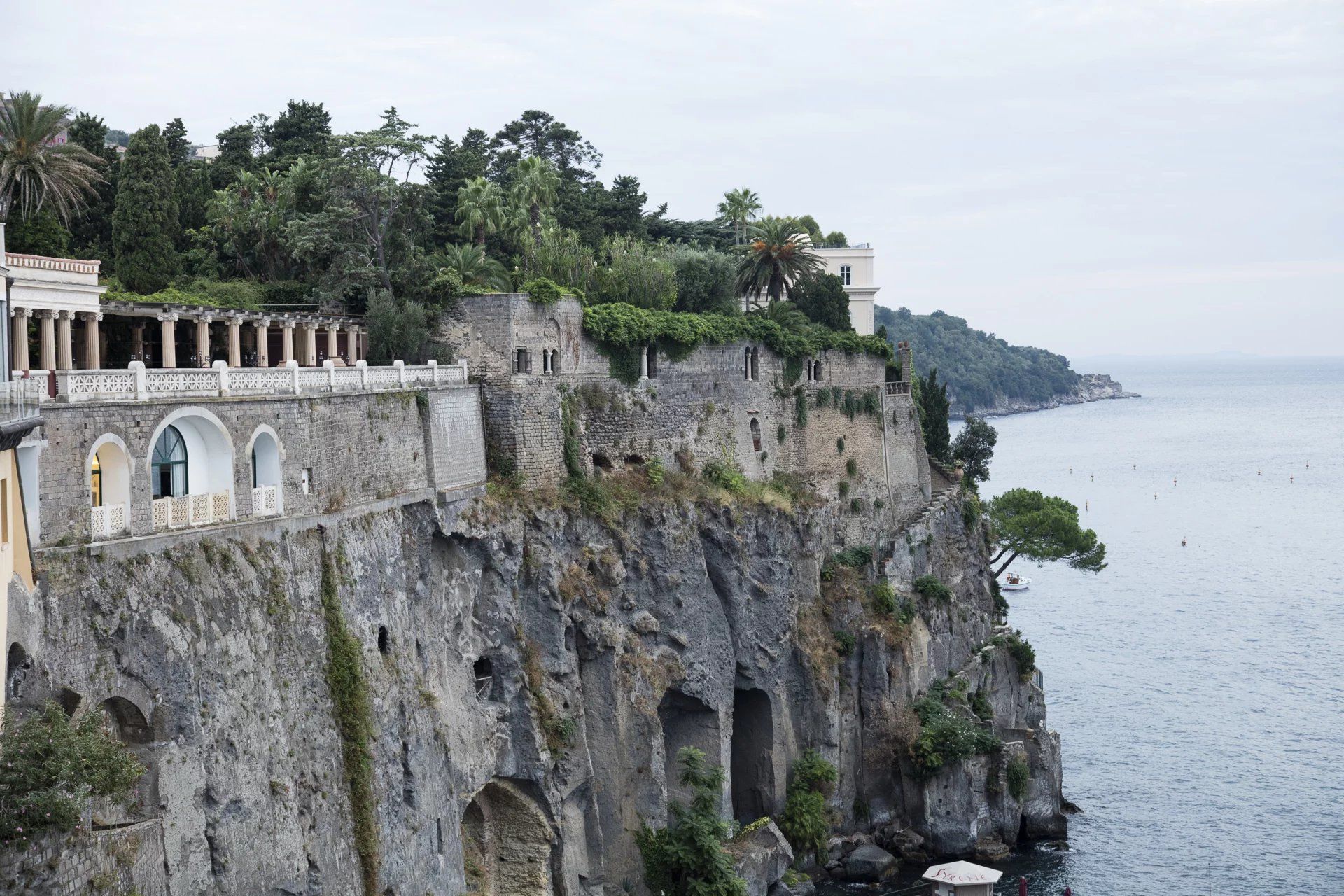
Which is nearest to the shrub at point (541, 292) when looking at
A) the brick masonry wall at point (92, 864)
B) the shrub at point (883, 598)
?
the shrub at point (883, 598)

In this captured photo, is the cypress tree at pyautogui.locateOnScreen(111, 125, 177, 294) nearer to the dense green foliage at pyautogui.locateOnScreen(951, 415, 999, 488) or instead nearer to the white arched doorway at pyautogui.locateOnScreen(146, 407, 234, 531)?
the white arched doorway at pyautogui.locateOnScreen(146, 407, 234, 531)

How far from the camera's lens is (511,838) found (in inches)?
1913

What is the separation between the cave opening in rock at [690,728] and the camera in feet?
A: 188

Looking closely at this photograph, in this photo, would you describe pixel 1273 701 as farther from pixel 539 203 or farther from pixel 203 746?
pixel 203 746

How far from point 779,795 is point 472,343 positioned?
21735 millimetres

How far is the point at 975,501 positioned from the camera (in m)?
79.1

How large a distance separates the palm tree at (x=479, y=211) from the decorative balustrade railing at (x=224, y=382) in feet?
66.3

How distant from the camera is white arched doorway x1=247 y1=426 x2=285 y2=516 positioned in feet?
123

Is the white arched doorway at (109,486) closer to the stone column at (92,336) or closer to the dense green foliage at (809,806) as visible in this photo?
the stone column at (92,336)

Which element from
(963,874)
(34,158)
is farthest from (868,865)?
(34,158)

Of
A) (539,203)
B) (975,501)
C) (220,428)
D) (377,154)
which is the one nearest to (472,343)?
(377,154)

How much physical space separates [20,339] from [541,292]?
18.7 meters

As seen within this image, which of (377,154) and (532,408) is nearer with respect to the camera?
(532,408)

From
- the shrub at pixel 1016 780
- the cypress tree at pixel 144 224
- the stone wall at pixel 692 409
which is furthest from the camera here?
the shrub at pixel 1016 780
